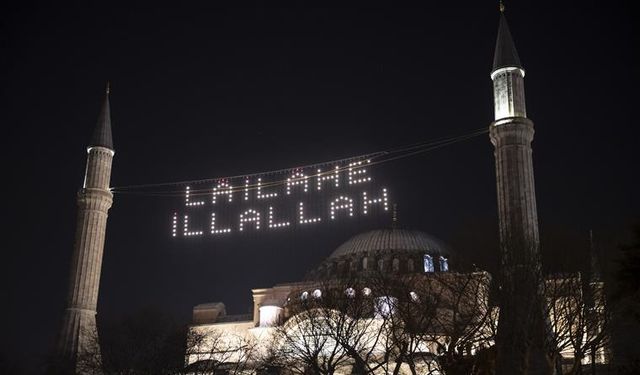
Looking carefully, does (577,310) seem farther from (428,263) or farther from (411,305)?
(428,263)

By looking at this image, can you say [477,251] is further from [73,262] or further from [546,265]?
[73,262]

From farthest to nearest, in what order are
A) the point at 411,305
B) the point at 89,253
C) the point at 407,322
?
1. the point at 89,253
2. the point at 411,305
3. the point at 407,322

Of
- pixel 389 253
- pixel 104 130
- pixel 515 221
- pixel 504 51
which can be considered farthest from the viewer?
pixel 389 253

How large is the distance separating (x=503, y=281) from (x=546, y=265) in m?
2.98

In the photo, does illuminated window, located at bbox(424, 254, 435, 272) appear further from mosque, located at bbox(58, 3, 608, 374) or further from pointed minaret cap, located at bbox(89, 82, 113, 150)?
pointed minaret cap, located at bbox(89, 82, 113, 150)

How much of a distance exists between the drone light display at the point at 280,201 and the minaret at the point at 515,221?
22.8ft

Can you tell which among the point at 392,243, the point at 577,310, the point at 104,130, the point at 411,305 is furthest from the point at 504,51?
the point at 104,130

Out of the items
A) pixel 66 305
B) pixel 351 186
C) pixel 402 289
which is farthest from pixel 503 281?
pixel 66 305

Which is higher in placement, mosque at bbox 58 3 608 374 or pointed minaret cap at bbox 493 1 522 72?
pointed minaret cap at bbox 493 1 522 72

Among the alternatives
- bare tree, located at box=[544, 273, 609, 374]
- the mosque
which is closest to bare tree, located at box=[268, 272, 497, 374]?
the mosque

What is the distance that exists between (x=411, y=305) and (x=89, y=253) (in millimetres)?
23254

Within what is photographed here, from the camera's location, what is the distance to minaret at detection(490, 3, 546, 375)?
92.0ft

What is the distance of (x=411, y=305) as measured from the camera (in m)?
32.9

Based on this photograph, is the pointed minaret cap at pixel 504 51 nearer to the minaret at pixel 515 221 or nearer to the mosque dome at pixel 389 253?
the minaret at pixel 515 221
